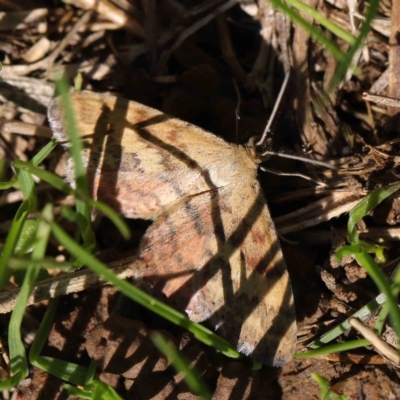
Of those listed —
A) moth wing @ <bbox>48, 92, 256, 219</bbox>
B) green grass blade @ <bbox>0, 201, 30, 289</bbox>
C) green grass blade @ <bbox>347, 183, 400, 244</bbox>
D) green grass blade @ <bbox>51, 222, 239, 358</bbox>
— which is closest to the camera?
green grass blade @ <bbox>51, 222, 239, 358</bbox>

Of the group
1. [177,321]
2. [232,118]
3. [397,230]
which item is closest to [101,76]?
[232,118]

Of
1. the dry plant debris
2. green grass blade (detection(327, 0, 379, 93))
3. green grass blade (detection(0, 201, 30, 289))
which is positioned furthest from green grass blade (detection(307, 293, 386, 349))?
green grass blade (detection(0, 201, 30, 289))

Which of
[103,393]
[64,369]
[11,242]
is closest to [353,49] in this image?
[11,242]

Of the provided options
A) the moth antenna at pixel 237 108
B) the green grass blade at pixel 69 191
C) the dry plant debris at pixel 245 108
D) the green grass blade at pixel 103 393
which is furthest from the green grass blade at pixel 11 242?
the moth antenna at pixel 237 108

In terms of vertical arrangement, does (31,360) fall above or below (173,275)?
below

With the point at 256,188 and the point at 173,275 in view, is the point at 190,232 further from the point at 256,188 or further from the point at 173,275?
the point at 256,188

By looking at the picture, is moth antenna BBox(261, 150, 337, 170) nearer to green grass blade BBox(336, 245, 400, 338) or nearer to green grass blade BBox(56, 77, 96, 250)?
green grass blade BBox(336, 245, 400, 338)

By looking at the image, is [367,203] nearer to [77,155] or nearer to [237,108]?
[237,108]

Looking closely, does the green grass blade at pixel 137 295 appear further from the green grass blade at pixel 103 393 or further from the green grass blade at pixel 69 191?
the green grass blade at pixel 103 393
